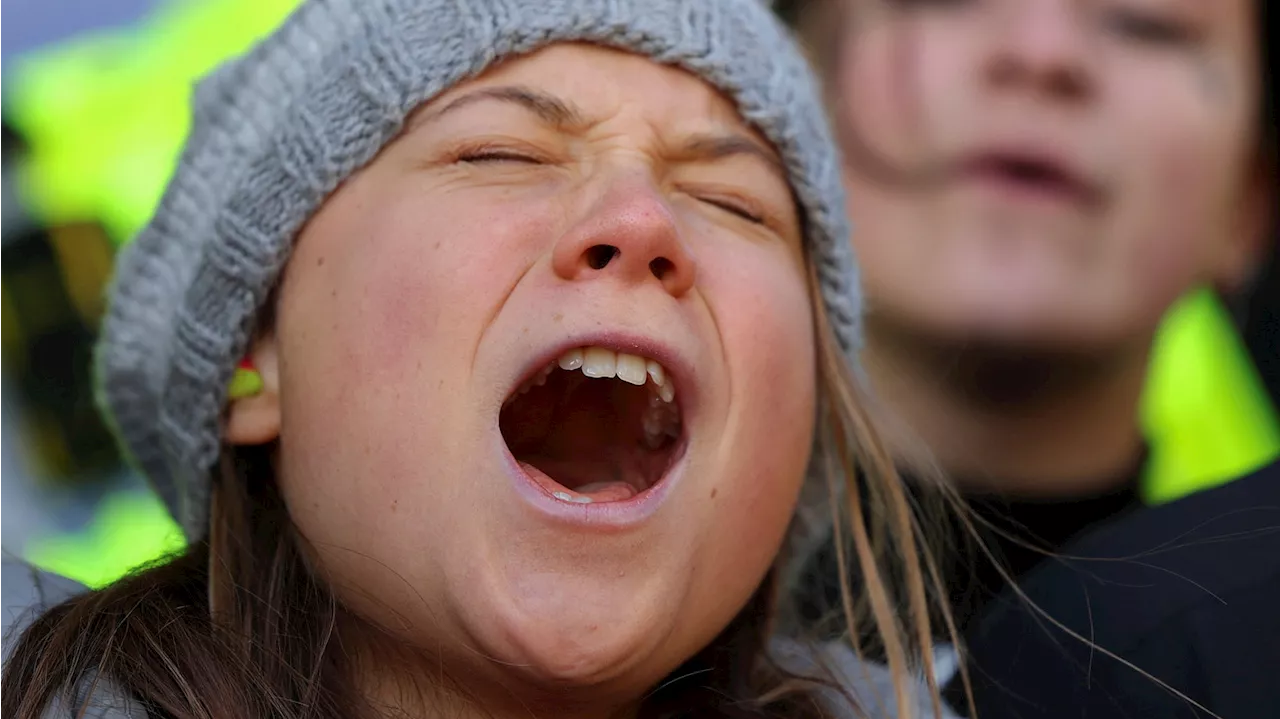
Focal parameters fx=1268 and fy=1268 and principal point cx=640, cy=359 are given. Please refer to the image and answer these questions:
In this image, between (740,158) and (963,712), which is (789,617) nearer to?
(963,712)

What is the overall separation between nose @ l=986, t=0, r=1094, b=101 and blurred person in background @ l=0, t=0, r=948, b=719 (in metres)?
0.69

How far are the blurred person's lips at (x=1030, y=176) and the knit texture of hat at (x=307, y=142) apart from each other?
26.8 inches

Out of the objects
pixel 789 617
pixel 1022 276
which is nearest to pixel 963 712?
pixel 789 617

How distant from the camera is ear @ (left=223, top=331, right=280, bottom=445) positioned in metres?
1.10

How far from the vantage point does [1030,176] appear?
187cm

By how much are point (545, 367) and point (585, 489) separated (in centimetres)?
18

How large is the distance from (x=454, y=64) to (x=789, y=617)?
715 mm

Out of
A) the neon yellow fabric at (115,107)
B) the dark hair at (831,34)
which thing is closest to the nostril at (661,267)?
the dark hair at (831,34)

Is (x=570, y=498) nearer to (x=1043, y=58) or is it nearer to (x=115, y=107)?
(x=1043, y=58)

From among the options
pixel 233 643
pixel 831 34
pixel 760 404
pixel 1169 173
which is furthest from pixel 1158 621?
pixel 831 34

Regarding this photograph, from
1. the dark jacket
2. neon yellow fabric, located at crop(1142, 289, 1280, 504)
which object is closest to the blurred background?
the dark jacket

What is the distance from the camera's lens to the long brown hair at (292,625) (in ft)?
3.08

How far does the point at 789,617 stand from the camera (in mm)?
1410

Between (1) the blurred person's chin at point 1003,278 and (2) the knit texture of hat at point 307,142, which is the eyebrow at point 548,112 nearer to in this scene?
(2) the knit texture of hat at point 307,142
